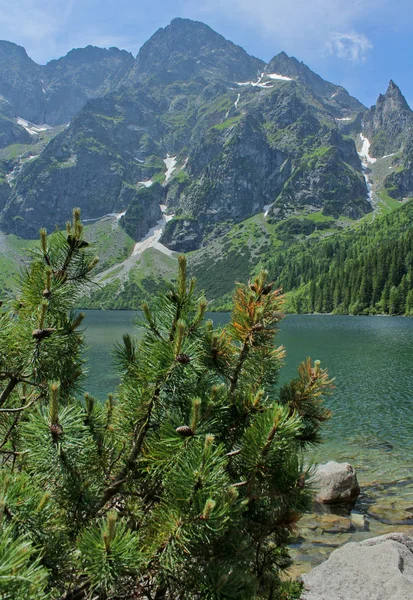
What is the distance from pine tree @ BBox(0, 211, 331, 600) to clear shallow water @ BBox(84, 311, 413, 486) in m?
0.64

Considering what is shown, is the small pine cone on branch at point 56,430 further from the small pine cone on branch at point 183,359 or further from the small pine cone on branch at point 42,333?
the small pine cone on branch at point 183,359

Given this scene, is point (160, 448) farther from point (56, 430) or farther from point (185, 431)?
point (56, 430)

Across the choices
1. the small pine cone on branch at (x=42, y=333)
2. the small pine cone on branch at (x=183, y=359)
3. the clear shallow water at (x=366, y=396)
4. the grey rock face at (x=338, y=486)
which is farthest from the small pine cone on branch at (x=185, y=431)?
the grey rock face at (x=338, y=486)

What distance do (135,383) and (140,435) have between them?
0.48m

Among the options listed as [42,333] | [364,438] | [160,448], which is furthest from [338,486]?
[42,333]

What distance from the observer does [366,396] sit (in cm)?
3938

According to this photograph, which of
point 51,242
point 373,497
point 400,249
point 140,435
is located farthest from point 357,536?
point 400,249

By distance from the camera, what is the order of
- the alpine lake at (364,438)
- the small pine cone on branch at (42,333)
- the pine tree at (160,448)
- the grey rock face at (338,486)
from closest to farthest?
the pine tree at (160,448), the small pine cone on branch at (42,333), the alpine lake at (364,438), the grey rock face at (338,486)

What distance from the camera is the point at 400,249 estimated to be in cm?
16388

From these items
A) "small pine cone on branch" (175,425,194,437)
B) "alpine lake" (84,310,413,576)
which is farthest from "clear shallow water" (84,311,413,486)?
"small pine cone on branch" (175,425,194,437)

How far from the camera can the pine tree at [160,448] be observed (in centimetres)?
310

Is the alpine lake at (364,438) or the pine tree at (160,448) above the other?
the pine tree at (160,448)

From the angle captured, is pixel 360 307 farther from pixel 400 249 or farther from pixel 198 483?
pixel 198 483

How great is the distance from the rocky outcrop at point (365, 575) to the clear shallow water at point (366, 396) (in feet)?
11.5
